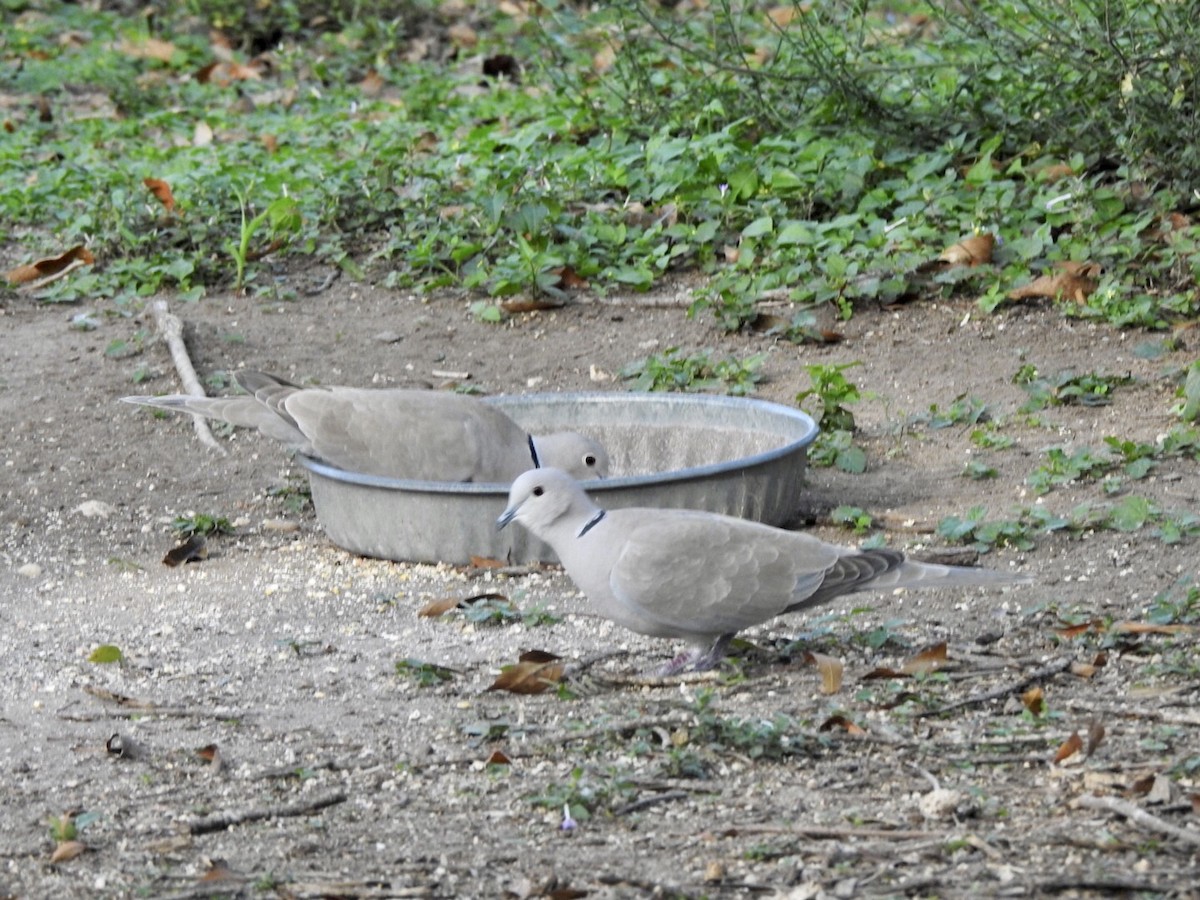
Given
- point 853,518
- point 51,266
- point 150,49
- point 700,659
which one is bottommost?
point 51,266

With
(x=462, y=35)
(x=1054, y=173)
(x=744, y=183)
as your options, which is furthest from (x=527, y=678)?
(x=462, y=35)

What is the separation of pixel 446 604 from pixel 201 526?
1.17m

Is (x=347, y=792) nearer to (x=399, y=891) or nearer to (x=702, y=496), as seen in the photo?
(x=399, y=891)

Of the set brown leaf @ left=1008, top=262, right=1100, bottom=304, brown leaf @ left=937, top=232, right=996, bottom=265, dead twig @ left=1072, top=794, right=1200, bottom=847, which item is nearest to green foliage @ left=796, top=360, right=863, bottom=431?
brown leaf @ left=1008, top=262, right=1100, bottom=304

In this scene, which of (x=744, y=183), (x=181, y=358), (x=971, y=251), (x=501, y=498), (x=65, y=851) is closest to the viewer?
(x=65, y=851)

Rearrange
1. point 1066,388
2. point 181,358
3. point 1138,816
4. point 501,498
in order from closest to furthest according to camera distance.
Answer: point 1138,816 → point 501,498 → point 1066,388 → point 181,358

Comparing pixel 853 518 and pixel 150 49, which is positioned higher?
pixel 853 518

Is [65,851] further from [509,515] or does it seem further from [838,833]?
[509,515]

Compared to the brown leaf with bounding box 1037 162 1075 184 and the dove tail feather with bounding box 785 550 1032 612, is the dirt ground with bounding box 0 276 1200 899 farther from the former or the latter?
the brown leaf with bounding box 1037 162 1075 184

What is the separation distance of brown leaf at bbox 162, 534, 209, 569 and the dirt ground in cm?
5

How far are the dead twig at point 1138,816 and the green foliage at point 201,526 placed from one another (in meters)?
3.02

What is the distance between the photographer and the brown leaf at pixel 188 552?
5.01 metres

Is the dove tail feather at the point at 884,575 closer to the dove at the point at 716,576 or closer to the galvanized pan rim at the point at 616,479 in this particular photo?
the dove at the point at 716,576

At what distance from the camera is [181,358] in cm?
645
